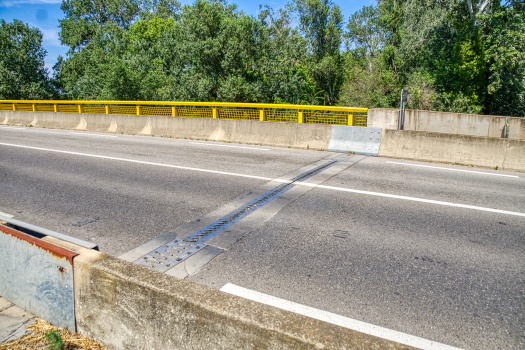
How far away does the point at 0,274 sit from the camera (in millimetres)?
3236

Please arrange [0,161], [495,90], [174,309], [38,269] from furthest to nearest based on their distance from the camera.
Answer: [495,90]
[0,161]
[38,269]
[174,309]

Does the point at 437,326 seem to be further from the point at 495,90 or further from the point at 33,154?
the point at 495,90

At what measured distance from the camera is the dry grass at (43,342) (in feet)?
8.78

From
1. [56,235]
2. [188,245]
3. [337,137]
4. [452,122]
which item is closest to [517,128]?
[452,122]

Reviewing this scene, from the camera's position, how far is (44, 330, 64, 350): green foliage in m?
2.62

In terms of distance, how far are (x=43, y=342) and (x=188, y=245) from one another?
1.98 meters

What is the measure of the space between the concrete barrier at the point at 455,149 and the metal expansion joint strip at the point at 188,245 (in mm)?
5809

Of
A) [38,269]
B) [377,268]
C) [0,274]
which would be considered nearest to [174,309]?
[38,269]

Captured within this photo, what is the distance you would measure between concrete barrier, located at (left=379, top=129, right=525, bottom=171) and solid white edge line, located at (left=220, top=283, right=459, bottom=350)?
8.18 metres

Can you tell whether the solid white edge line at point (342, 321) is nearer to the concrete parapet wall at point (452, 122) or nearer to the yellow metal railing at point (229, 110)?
the yellow metal railing at point (229, 110)

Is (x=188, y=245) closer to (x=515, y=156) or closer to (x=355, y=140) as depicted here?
(x=355, y=140)

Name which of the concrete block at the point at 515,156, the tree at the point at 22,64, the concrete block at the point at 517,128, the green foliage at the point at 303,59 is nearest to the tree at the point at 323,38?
the green foliage at the point at 303,59

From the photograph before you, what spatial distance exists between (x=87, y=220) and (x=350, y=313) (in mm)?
4030

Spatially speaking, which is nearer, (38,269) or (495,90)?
(38,269)
